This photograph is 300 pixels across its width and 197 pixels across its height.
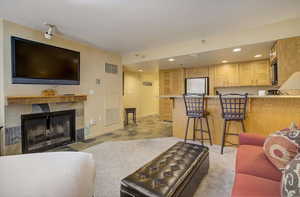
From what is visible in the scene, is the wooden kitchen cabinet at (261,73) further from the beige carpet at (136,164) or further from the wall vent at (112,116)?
the wall vent at (112,116)

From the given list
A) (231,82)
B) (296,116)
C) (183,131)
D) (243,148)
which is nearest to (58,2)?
(243,148)

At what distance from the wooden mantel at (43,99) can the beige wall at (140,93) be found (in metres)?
3.02

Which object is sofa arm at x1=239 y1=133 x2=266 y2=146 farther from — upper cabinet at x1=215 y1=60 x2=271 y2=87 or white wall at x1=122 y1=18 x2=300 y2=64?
upper cabinet at x1=215 y1=60 x2=271 y2=87

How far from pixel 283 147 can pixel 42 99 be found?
3538 mm

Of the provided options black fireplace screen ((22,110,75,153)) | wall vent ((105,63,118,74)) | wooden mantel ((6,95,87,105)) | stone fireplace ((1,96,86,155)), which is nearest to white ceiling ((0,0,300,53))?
wall vent ((105,63,118,74))

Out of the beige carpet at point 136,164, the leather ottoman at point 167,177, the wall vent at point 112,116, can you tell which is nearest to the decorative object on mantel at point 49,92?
the beige carpet at point 136,164

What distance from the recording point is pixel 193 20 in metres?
A: 2.62

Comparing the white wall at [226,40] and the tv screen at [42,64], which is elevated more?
the white wall at [226,40]

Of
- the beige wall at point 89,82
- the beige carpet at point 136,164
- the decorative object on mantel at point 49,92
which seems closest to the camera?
the beige carpet at point 136,164

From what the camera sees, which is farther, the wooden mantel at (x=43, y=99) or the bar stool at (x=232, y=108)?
the bar stool at (x=232, y=108)

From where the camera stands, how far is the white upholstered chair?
80 cm

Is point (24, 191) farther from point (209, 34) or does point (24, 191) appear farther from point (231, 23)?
point (209, 34)

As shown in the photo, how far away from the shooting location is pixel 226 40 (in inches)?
127

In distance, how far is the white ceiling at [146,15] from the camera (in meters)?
2.12
